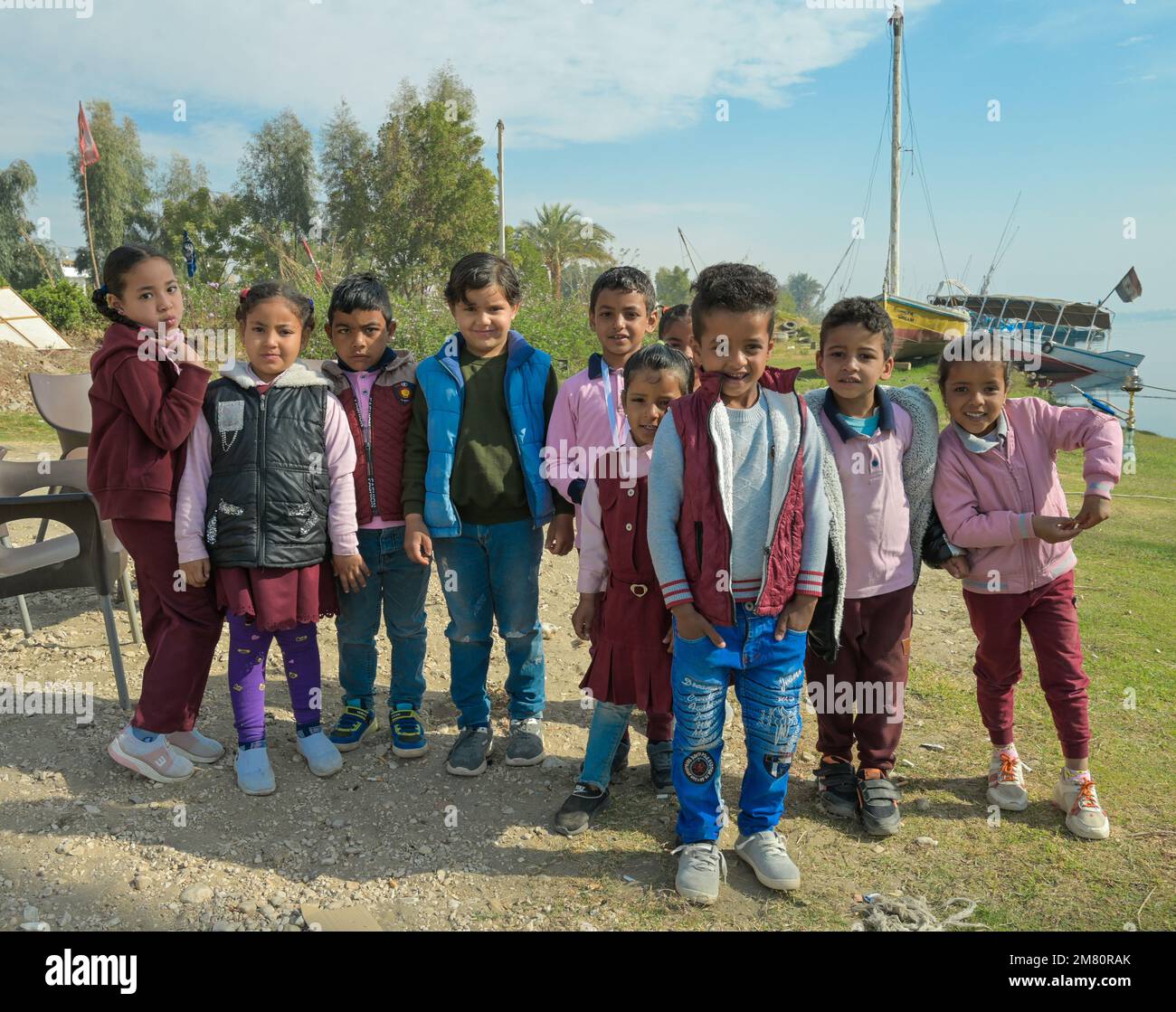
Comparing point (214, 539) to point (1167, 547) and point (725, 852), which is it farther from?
point (1167, 547)

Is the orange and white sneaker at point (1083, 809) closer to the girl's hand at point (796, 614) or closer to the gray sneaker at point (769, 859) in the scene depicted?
the gray sneaker at point (769, 859)

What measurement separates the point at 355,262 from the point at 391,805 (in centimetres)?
2541

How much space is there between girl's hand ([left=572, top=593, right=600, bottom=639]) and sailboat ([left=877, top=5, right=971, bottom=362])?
1948 centimetres

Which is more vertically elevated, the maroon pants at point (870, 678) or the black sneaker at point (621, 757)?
the maroon pants at point (870, 678)

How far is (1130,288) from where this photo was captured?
71.4 feet

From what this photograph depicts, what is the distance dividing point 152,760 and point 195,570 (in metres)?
0.76

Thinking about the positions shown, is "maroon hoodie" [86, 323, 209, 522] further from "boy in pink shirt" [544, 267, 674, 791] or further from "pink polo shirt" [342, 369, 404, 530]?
"boy in pink shirt" [544, 267, 674, 791]

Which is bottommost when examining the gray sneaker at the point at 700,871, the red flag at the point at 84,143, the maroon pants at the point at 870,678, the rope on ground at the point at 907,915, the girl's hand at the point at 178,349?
the rope on ground at the point at 907,915

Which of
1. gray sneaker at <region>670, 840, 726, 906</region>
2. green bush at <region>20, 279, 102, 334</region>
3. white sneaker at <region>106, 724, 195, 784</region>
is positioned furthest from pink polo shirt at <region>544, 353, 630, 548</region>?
green bush at <region>20, 279, 102, 334</region>

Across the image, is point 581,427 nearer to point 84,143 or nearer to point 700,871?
point 700,871

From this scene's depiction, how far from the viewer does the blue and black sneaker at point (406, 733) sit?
3.38 metres

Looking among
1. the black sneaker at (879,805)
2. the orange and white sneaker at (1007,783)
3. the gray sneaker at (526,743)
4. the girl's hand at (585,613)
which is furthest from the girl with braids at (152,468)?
the orange and white sneaker at (1007,783)

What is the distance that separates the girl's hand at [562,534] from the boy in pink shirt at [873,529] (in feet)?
3.17
